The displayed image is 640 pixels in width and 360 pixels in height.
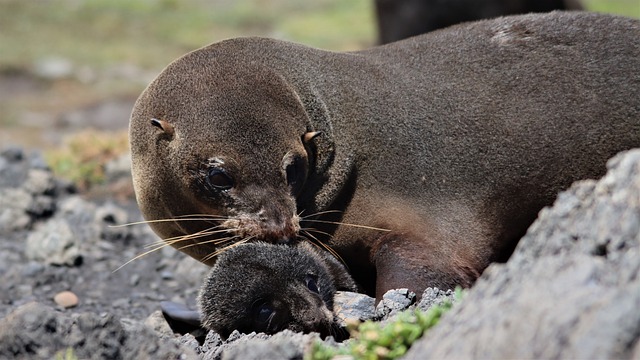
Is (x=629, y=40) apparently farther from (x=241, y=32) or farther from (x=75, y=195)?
(x=241, y=32)

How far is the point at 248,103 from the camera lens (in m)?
6.12

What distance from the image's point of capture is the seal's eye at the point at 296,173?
6.11 meters

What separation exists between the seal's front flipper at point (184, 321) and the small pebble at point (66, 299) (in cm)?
140

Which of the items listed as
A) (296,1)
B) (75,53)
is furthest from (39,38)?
(296,1)

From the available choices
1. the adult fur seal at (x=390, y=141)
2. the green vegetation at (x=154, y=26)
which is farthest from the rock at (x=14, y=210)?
the green vegetation at (x=154, y=26)

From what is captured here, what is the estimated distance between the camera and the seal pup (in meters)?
5.32

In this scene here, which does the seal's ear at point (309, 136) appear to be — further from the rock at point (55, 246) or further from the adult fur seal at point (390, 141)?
the rock at point (55, 246)

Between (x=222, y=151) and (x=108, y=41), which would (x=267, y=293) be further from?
(x=108, y=41)

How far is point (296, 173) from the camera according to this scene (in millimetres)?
6188

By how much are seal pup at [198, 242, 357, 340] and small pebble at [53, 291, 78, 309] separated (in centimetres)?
213

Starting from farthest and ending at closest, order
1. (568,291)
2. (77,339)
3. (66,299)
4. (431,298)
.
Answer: (66,299)
(431,298)
(77,339)
(568,291)

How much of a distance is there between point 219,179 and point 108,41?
771 inches

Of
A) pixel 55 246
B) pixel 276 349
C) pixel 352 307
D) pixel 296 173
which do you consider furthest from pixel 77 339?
pixel 55 246

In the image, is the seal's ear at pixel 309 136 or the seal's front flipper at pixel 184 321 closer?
the seal's front flipper at pixel 184 321
